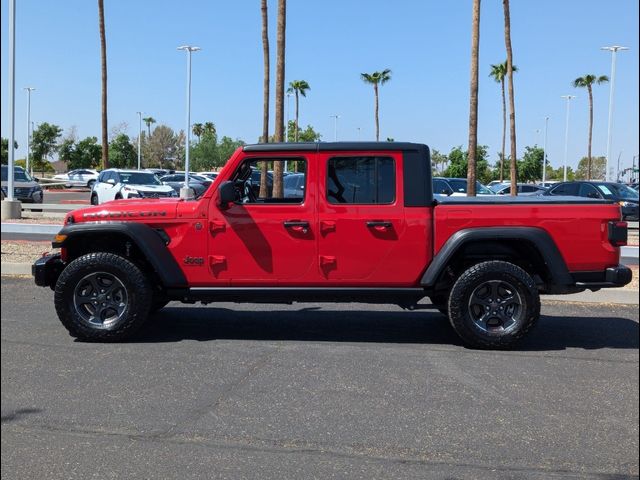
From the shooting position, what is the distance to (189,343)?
6.41m

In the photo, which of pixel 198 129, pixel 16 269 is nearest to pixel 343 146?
pixel 16 269

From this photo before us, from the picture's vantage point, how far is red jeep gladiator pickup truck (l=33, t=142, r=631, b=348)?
625cm

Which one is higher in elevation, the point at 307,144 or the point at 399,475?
the point at 307,144

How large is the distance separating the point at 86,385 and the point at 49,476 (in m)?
1.62

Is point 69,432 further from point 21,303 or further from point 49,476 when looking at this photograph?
point 21,303

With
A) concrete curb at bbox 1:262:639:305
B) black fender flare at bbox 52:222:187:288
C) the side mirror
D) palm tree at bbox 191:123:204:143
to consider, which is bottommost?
concrete curb at bbox 1:262:639:305

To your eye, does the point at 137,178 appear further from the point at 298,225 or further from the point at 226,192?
the point at 298,225

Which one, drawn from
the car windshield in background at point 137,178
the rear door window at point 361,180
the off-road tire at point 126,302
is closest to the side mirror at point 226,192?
the rear door window at point 361,180

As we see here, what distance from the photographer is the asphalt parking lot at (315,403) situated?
370 cm

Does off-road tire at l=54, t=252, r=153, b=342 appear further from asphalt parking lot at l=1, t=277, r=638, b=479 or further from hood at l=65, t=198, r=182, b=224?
hood at l=65, t=198, r=182, b=224

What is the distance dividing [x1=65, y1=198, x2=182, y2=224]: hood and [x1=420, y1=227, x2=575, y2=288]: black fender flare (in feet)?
8.02

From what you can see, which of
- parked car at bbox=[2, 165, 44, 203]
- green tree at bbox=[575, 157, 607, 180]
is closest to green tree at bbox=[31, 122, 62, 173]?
parked car at bbox=[2, 165, 44, 203]

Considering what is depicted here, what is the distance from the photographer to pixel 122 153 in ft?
259

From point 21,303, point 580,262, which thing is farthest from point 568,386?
point 21,303
